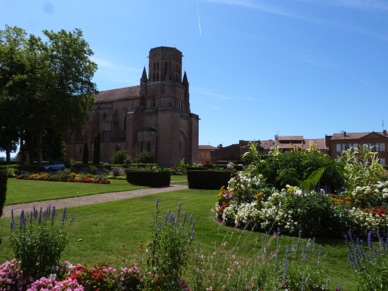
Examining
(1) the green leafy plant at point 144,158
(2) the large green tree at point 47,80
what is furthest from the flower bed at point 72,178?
(1) the green leafy plant at point 144,158

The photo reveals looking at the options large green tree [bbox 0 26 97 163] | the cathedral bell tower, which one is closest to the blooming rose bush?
large green tree [bbox 0 26 97 163]

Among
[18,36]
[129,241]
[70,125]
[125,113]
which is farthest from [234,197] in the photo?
[125,113]

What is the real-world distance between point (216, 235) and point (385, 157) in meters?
61.3

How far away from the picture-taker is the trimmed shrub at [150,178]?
63.2ft

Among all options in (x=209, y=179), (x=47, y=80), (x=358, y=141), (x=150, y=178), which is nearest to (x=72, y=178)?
(x=150, y=178)

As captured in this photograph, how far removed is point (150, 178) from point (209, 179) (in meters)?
3.55

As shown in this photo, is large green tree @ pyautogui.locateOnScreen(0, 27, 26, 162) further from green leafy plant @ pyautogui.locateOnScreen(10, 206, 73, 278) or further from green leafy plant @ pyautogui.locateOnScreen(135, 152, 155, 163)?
green leafy plant @ pyautogui.locateOnScreen(10, 206, 73, 278)

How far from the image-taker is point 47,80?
110ft

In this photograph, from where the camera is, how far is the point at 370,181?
942 cm

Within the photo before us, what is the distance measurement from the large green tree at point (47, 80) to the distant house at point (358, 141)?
44.6 m

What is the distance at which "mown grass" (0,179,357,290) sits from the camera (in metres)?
4.95

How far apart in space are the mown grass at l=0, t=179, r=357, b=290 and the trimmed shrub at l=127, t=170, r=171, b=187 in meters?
9.39

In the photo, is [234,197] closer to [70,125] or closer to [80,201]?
[80,201]

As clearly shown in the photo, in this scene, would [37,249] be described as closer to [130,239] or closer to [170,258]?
[170,258]
